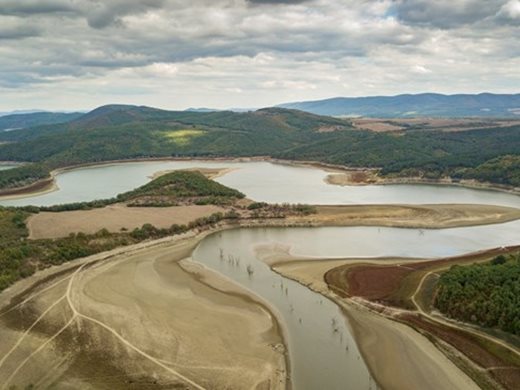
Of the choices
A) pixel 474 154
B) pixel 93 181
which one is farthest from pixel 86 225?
pixel 474 154

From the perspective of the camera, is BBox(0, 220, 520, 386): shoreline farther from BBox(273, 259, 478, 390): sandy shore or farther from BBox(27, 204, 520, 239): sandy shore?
BBox(27, 204, 520, 239): sandy shore

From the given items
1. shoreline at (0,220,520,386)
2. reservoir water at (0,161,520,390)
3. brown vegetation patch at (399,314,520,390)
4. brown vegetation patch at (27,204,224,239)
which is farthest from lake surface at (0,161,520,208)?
brown vegetation patch at (399,314,520,390)

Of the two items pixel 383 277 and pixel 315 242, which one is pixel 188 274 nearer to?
pixel 315 242

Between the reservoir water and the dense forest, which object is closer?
the reservoir water

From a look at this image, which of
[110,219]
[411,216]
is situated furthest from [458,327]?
[110,219]

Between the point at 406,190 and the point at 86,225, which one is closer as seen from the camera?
the point at 86,225

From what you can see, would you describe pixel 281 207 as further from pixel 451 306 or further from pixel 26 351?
pixel 26 351
